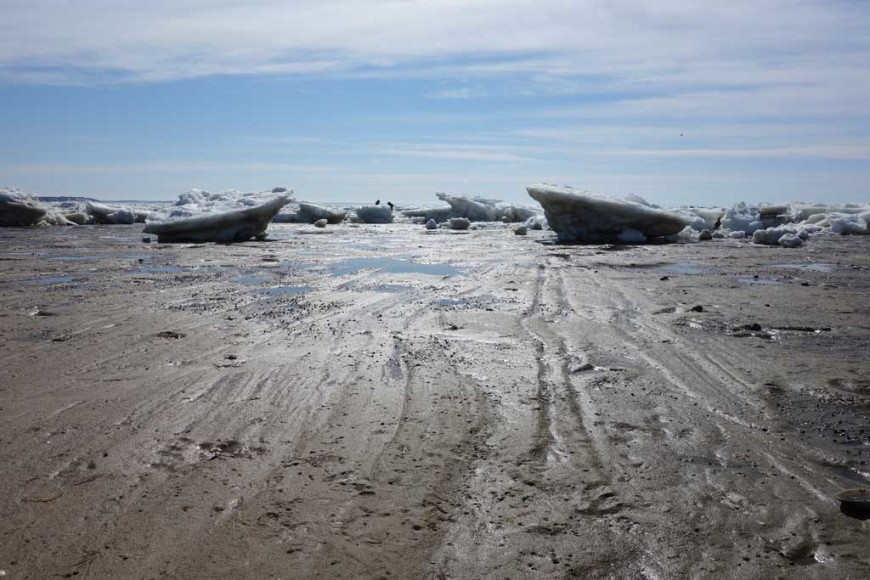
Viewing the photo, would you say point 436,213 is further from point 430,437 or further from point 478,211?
point 430,437

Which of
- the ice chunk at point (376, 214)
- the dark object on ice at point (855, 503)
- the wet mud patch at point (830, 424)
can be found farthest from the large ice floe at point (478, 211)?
the dark object on ice at point (855, 503)

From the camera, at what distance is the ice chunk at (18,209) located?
1795 cm

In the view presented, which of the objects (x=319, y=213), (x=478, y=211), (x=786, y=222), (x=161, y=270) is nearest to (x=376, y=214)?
(x=319, y=213)

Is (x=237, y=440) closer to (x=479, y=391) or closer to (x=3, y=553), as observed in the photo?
(x=3, y=553)

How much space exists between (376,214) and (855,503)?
22.6 metres

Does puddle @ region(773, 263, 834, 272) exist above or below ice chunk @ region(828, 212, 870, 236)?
below

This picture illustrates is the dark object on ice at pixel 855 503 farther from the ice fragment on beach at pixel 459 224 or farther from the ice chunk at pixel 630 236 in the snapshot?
the ice fragment on beach at pixel 459 224

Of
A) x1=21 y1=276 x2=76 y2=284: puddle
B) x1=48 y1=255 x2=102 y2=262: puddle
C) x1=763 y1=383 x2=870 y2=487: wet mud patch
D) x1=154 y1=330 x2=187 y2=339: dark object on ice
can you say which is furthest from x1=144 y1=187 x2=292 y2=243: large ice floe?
x1=763 y1=383 x2=870 y2=487: wet mud patch

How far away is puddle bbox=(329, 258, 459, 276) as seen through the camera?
830 cm

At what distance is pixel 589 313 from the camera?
5.45 meters

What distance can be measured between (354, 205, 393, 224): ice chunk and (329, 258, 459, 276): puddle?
14.3 metres

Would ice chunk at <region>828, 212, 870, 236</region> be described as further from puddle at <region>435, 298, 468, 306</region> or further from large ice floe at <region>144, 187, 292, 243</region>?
puddle at <region>435, 298, 468, 306</region>

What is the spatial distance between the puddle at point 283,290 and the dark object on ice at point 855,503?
4993 millimetres

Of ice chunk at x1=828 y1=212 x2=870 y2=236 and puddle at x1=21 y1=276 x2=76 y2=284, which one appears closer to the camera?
puddle at x1=21 y1=276 x2=76 y2=284
